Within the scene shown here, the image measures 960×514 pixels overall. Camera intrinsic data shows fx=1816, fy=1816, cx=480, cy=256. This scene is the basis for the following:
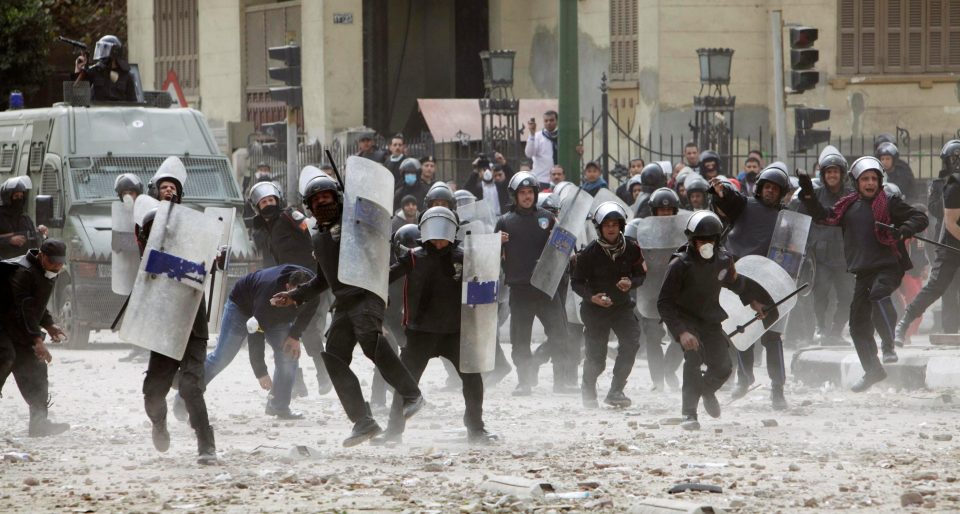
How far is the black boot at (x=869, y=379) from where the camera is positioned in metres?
11.6

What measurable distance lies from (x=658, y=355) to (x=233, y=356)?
3.30 metres

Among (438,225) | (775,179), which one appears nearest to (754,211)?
(775,179)

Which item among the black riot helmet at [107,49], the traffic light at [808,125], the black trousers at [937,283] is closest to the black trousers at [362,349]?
the black trousers at [937,283]

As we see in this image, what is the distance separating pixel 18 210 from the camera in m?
14.3

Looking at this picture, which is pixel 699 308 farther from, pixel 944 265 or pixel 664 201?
pixel 944 265

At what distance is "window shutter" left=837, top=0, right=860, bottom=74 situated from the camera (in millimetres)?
24812

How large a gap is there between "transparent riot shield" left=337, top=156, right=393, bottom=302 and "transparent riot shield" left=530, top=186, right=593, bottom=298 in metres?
3.35

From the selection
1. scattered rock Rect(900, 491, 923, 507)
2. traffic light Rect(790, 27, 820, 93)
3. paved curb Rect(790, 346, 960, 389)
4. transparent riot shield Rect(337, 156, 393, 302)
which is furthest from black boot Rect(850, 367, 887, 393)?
traffic light Rect(790, 27, 820, 93)

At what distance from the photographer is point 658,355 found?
42.2ft

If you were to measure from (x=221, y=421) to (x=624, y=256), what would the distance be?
2.73 meters

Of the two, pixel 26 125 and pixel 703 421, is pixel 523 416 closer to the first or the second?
pixel 703 421

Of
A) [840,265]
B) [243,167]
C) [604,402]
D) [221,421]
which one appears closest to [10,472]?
[221,421]

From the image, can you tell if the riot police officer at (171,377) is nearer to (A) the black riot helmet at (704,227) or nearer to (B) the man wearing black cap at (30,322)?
(B) the man wearing black cap at (30,322)

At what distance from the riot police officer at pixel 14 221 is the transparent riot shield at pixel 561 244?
4.15 m
